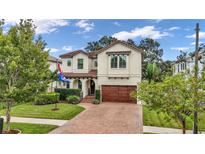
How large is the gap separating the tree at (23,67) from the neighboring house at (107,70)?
121cm

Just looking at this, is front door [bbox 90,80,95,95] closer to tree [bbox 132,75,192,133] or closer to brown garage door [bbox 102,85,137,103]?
brown garage door [bbox 102,85,137,103]

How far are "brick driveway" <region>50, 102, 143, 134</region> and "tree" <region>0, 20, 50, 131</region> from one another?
1662 mm

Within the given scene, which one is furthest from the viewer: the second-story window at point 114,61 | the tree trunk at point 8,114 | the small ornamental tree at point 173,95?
the second-story window at point 114,61

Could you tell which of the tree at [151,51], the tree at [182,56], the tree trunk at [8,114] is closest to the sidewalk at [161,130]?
the tree at [151,51]

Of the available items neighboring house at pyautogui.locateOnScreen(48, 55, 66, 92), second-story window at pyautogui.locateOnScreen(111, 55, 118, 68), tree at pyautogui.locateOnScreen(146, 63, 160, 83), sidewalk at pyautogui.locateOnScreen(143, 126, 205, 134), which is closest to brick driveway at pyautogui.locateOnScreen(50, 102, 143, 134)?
sidewalk at pyautogui.locateOnScreen(143, 126, 205, 134)

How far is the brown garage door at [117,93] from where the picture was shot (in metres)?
9.76

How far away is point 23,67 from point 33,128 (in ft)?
7.05

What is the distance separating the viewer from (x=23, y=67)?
22.4 ft

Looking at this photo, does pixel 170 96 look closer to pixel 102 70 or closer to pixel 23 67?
pixel 23 67

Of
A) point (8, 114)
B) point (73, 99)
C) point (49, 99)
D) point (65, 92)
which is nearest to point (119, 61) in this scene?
point (73, 99)

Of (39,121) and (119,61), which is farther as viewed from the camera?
(119,61)

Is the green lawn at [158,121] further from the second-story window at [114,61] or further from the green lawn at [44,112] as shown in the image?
the second-story window at [114,61]
